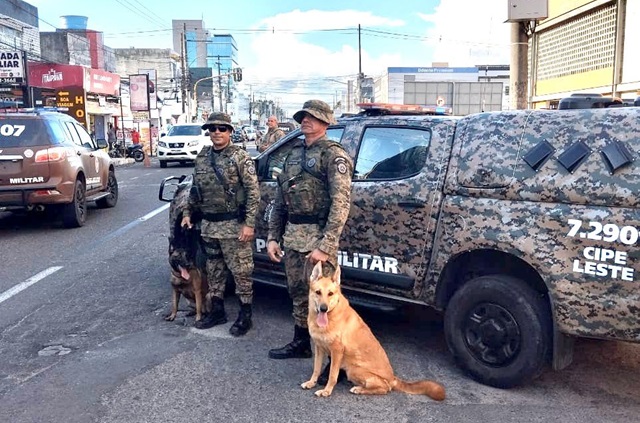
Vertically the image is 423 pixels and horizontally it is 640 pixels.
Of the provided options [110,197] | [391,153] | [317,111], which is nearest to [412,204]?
[391,153]

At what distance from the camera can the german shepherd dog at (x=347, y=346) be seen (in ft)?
11.8

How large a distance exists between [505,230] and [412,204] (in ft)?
2.37

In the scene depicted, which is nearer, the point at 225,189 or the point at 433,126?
the point at 433,126

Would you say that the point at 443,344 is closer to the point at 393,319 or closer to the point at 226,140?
the point at 393,319

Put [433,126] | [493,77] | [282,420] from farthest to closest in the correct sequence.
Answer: [493,77] → [433,126] → [282,420]

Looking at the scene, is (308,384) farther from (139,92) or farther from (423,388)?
(139,92)

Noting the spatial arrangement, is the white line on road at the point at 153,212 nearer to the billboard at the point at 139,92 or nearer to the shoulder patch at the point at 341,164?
the shoulder patch at the point at 341,164

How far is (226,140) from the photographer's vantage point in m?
4.80

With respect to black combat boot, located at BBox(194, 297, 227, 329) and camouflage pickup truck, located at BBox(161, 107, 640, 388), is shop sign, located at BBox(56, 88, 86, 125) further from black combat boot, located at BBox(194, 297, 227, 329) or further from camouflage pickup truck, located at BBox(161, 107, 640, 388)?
camouflage pickup truck, located at BBox(161, 107, 640, 388)

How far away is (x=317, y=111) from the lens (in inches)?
156

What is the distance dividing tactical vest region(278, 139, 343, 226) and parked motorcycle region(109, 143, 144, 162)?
27.1 meters

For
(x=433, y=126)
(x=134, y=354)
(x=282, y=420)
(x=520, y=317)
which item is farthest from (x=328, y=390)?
(x=433, y=126)

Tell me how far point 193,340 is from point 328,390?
1.44 metres

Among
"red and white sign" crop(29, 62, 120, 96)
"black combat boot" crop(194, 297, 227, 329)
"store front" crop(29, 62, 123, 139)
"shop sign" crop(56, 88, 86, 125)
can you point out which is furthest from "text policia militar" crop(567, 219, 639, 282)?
"red and white sign" crop(29, 62, 120, 96)
